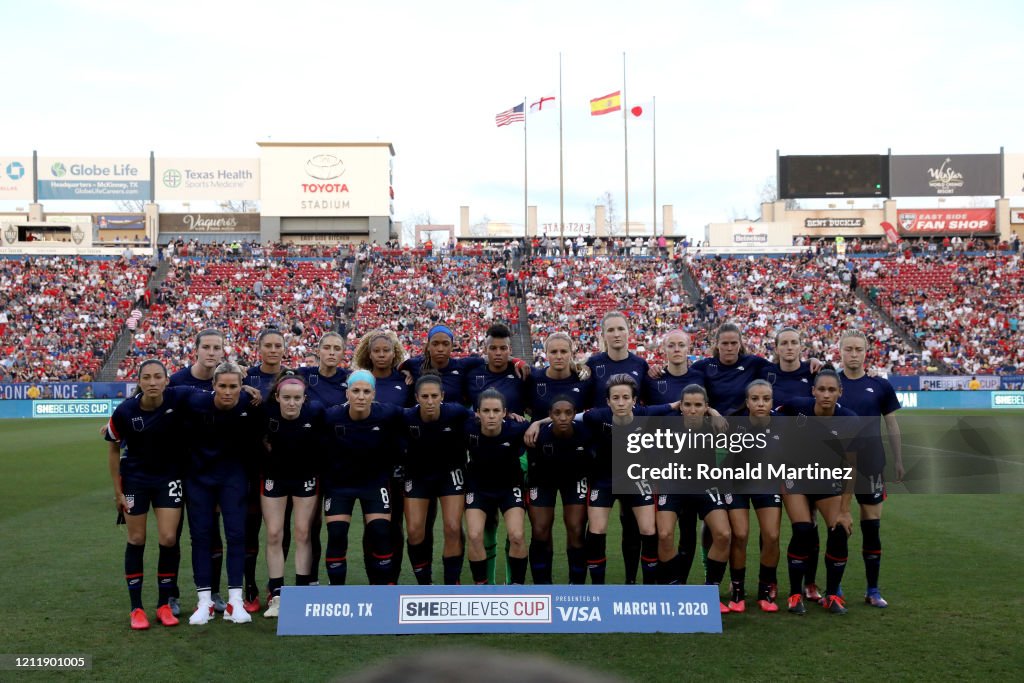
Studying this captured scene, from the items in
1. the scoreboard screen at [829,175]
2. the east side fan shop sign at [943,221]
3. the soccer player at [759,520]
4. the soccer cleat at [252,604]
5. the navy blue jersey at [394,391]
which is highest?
the scoreboard screen at [829,175]

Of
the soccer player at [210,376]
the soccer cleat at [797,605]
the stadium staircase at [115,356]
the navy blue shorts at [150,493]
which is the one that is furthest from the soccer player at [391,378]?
the stadium staircase at [115,356]

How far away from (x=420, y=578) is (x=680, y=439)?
7.77ft

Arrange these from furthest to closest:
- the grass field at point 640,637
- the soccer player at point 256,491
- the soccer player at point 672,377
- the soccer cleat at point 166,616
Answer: the soccer player at point 672,377
the soccer player at point 256,491
the soccer cleat at point 166,616
the grass field at point 640,637

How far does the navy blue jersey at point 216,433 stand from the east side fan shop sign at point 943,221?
6105 centimetres

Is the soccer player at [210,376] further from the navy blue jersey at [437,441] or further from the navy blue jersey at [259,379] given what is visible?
the navy blue jersey at [437,441]

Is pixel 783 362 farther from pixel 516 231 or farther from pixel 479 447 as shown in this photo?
pixel 516 231

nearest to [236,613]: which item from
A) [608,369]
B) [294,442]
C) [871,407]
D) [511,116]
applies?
[294,442]

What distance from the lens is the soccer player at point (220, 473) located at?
7.37 m

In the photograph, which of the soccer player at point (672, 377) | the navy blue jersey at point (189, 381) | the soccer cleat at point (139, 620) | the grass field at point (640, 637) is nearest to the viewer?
the grass field at point (640, 637)

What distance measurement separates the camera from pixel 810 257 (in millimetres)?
45594

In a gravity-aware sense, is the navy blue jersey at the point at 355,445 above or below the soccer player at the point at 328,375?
below

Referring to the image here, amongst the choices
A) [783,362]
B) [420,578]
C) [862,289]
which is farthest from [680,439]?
[862,289]

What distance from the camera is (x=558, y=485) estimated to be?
7793 mm

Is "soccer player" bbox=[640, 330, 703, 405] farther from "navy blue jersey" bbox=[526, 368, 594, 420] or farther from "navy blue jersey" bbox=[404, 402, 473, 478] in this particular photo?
"navy blue jersey" bbox=[404, 402, 473, 478]
